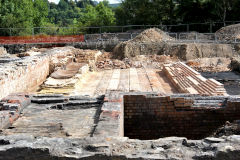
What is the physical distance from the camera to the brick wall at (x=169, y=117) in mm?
5801

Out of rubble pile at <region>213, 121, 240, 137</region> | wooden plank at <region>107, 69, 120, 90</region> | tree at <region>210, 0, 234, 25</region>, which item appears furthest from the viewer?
tree at <region>210, 0, 234, 25</region>

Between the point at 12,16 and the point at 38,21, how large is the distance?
655 cm

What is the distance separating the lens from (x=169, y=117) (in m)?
6.00

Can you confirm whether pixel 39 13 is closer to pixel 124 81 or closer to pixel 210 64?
pixel 210 64

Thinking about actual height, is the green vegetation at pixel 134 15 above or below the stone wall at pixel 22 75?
above

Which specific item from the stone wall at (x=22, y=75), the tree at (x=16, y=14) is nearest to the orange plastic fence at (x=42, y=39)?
the tree at (x=16, y=14)

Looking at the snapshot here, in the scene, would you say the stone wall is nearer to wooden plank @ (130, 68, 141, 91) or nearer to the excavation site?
the excavation site

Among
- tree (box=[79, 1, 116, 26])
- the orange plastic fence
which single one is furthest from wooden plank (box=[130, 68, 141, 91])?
tree (box=[79, 1, 116, 26])

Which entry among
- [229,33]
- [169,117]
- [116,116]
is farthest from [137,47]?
[116,116]

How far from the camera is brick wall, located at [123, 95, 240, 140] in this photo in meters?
5.80

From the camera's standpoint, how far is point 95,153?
120 inches

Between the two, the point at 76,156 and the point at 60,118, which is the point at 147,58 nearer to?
the point at 60,118

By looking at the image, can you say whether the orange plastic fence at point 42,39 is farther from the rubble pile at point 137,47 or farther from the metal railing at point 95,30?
the rubble pile at point 137,47

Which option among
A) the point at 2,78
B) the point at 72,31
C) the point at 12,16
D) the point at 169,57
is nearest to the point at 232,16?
the point at 169,57
